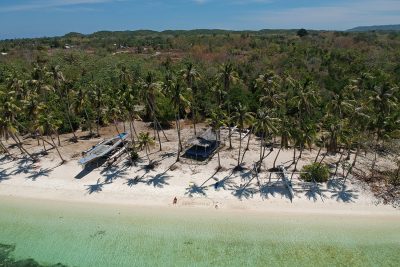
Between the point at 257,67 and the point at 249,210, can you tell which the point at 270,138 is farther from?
the point at 257,67

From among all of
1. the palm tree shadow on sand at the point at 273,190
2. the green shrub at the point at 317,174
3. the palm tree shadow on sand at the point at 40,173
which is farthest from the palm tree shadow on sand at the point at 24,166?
the green shrub at the point at 317,174

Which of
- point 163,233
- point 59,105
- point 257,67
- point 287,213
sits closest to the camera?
point 163,233

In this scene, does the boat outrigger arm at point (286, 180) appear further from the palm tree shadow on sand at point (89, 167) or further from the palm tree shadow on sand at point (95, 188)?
the palm tree shadow on sand at point (89, 167)

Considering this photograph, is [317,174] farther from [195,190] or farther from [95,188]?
[95,188]

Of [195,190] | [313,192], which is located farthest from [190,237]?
[313,192]

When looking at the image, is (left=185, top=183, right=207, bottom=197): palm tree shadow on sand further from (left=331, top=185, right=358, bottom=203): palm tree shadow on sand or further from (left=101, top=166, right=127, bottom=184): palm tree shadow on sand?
(left=331, top=185, right=358, bottom=203): palm tree shadow on sand

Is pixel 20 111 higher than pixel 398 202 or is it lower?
higher

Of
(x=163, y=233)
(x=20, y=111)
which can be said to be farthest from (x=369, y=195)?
(x=20, y=111)
